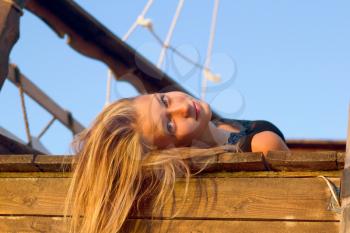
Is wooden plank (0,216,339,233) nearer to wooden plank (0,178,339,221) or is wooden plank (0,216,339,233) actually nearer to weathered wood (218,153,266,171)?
wooden plank (0,178,339,221)

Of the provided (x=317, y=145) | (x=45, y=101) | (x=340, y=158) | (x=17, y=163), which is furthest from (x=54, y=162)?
(x=45, y=101)

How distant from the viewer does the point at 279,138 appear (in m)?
3.65

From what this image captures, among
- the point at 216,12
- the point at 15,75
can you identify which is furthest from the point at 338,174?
the point at 216,12

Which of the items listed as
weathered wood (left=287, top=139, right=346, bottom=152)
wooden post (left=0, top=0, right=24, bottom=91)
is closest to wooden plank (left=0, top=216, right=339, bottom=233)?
wooden post (left=0, top=0, right=24, bottom=91)

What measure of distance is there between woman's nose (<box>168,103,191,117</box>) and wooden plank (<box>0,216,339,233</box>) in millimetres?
738

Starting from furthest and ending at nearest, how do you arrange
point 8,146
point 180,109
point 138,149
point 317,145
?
point 317,145 → point 8,146 → point 180,109 → point 138,149

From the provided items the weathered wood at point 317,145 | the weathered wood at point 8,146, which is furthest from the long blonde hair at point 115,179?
the weathered wood at point 317,145

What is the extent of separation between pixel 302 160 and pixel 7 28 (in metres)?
2.74

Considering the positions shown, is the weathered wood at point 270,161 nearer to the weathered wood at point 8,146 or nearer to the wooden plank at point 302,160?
the wooden plank at point 302,160

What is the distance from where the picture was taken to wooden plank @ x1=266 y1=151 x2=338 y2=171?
273 cm

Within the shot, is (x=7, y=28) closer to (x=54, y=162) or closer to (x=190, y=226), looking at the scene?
(x=54, y=162)

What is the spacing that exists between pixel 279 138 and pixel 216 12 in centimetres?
946

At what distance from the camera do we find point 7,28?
15.9ft

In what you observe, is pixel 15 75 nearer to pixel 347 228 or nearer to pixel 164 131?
pixel 164 131
